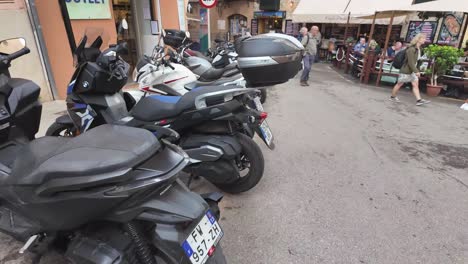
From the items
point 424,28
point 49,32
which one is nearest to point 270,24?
point 424,28

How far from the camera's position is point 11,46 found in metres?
2.04

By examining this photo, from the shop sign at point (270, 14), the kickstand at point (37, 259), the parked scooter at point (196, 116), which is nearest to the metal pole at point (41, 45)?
the parked scooter at point (196, 116)

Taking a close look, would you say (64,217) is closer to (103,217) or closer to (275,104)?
(103,217)

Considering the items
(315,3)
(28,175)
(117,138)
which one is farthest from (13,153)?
(315,3)

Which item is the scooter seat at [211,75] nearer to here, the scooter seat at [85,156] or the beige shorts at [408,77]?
the scooter seat at [85,156]

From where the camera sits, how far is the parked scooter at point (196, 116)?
8.09 ft

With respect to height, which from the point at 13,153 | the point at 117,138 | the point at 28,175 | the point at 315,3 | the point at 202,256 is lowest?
the point at 202,256

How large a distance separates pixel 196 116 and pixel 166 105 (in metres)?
0.30

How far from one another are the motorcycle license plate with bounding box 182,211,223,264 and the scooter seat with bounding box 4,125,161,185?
1.48 ft

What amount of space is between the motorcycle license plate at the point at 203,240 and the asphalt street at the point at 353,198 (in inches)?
27.3

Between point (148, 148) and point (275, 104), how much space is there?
5.35 metres

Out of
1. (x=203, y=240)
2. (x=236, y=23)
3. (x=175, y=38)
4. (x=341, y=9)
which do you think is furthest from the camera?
(x=236, y=23)

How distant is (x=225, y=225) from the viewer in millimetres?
2477

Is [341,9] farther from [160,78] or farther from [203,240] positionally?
[203,240]
